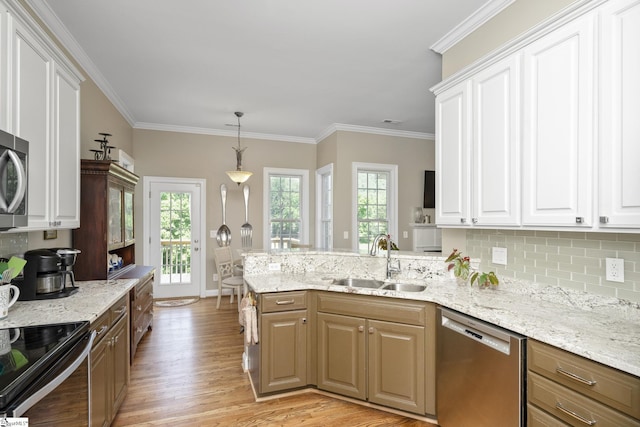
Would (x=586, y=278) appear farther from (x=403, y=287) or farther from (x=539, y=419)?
(x=403, y=287)

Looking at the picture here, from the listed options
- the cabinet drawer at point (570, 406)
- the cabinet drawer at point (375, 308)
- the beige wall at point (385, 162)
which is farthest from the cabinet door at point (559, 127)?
the beige wall at point (385, 162)

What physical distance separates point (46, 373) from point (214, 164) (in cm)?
488

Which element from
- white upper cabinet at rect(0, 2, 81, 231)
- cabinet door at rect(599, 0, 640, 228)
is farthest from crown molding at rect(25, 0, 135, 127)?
cabinet door at rect(599, 0, 640, 228)

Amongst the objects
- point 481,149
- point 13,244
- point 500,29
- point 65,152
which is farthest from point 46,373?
point 500,29

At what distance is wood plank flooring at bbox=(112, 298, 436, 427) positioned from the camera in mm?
2332

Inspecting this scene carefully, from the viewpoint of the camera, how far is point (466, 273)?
8.38ft

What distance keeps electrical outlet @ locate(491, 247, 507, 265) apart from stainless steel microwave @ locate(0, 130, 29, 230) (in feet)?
9.48

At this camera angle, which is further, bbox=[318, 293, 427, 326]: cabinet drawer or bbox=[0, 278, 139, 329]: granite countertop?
bbox=[318, 293, 427, 326]: cabinet drawer

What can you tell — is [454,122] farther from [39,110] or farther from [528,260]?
[39,110]

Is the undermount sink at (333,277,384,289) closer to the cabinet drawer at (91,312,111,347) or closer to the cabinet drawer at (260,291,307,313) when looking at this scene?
the cabinet drawer at (260,291,307,313)

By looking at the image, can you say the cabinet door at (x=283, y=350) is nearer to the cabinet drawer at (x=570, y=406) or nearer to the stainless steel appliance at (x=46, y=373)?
the stainless steel appliance at (x=46, y=373)

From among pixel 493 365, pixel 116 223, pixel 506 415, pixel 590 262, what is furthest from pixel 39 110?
pixel 590 262

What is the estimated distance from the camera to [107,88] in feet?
12.7

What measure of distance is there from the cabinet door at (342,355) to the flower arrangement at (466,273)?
824 millimetres
